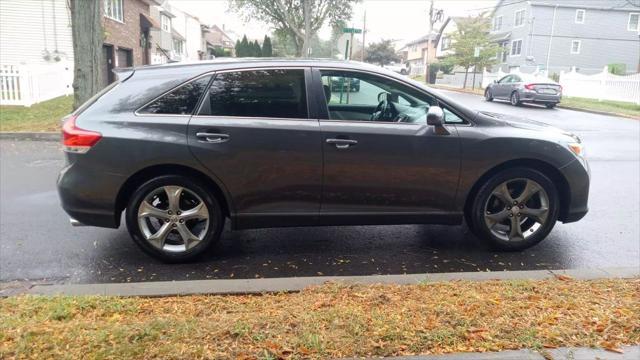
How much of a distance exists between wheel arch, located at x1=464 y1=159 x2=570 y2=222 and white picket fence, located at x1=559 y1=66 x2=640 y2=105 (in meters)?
23.6

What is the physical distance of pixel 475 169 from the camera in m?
4.47

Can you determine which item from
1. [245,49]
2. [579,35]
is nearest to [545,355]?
[245,49]

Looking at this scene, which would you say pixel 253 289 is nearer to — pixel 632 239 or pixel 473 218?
pixel 473 218

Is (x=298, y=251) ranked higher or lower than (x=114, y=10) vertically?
lower

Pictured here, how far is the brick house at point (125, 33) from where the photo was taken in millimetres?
22891

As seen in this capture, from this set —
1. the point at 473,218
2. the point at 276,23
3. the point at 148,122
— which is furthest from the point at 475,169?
the point at 276,23

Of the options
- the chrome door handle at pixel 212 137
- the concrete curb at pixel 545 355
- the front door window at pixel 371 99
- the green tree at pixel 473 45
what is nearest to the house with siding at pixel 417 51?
the green tree at pixel 473 45

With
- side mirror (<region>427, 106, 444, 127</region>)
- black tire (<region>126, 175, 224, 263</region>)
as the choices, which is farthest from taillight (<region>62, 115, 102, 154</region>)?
side mirror (<region>427, 106, 444, 127</region>)

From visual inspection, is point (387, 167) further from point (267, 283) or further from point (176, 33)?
point (176, 33)

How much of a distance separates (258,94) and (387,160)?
1.25 m

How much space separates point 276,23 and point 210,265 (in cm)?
4101

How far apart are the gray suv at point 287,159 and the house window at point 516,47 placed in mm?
43366

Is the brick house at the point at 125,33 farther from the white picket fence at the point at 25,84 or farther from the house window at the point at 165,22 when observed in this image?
the house window at the point at 165,22

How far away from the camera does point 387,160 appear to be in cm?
437
